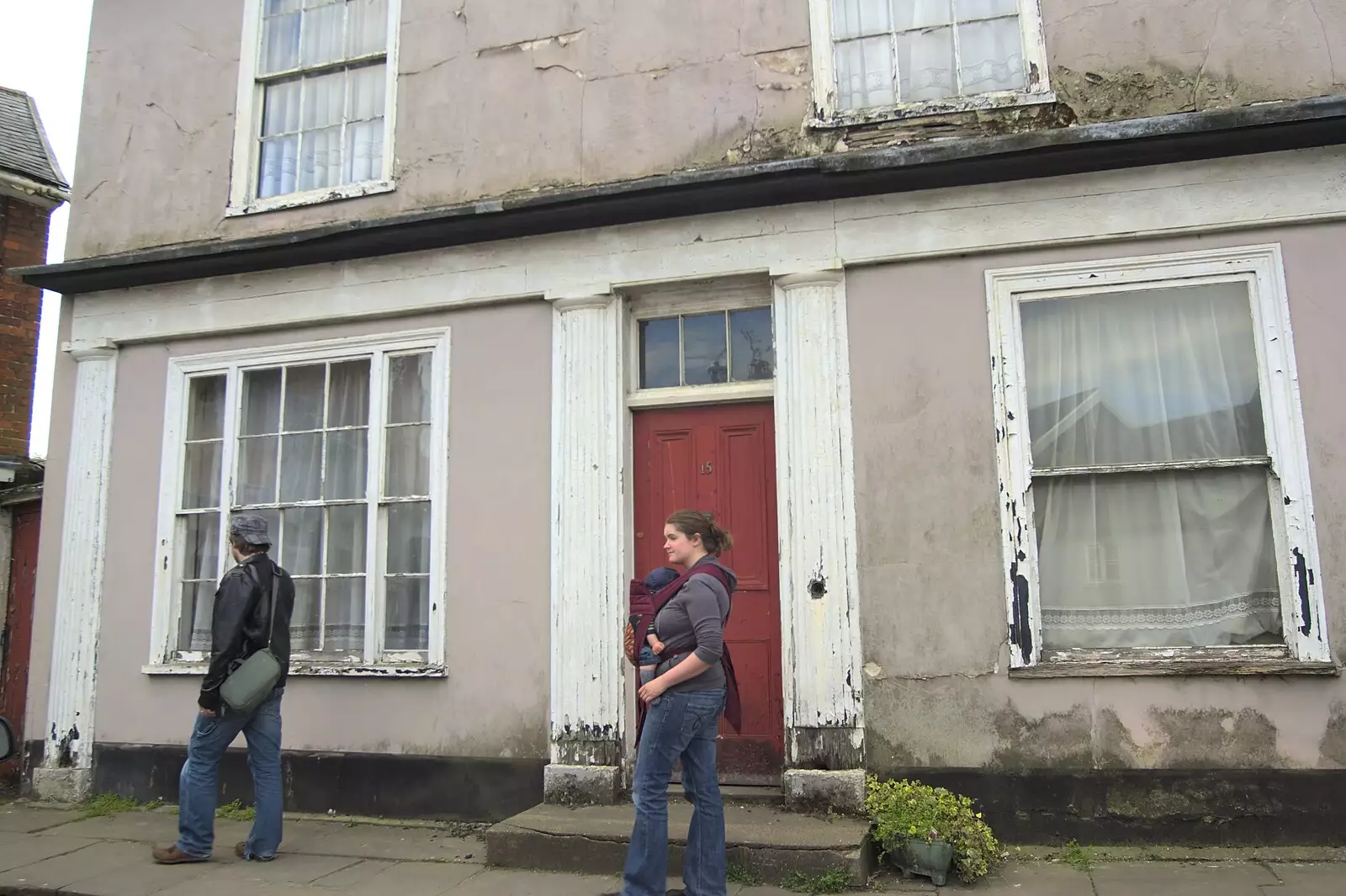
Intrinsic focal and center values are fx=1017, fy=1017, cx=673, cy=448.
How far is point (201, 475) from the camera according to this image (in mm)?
7660

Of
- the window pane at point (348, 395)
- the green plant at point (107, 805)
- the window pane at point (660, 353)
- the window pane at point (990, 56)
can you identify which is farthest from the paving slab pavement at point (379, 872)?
the window pane at point (990, 56)

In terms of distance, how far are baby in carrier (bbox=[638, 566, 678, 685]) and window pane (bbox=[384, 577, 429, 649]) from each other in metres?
2.68

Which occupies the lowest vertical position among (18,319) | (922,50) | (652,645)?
(652,645)

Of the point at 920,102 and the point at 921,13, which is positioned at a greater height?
the point at 921,13

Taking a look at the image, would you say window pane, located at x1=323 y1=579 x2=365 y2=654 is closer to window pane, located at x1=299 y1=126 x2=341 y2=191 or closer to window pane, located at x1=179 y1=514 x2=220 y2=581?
window pane, located at x1=179 y1=514 x2=220 y2=581

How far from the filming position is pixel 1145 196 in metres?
5.83

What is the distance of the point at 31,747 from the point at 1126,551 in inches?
300

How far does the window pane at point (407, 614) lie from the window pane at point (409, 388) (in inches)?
45.2

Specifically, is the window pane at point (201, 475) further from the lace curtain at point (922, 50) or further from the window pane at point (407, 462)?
the lace curtain at point (922, 50)

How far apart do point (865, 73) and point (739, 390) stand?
7.24 feet

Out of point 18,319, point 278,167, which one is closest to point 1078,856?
→ point 278,167

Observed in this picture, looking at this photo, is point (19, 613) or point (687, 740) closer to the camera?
point (687, 740)

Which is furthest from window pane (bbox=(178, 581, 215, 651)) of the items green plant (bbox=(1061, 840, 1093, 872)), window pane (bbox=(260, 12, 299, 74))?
green plant (bbox=(1061, 840, 1093, 872))

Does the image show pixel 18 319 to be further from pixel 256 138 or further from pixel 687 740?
pixel 687 740
